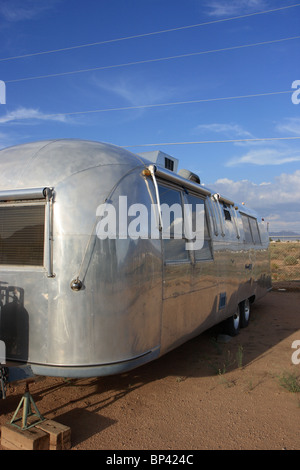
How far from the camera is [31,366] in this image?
12.2 feet

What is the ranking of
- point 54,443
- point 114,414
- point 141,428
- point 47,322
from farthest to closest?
point 114,414 → point 141,428 → point 47,322 → point 54,443

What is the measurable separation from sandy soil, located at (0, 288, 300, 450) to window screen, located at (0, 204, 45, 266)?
1.29 m

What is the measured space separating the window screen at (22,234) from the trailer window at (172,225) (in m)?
1.38

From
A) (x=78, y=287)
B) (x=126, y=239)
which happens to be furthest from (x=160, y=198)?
(x=78, y=287)

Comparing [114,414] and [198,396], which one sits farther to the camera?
A: [198,396]

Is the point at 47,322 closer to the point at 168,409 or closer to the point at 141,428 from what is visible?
the point at 141,428

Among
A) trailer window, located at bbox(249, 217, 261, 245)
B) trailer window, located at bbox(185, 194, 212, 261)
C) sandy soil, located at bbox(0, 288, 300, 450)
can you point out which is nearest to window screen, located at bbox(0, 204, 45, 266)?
sandy soil, located at bbox(0, 288, 300, 450)

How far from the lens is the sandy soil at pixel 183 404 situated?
3.82 meters

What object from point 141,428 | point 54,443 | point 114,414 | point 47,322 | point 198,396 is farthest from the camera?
point 198,396

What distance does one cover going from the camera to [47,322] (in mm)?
3705

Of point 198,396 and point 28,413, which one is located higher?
point 28,413
